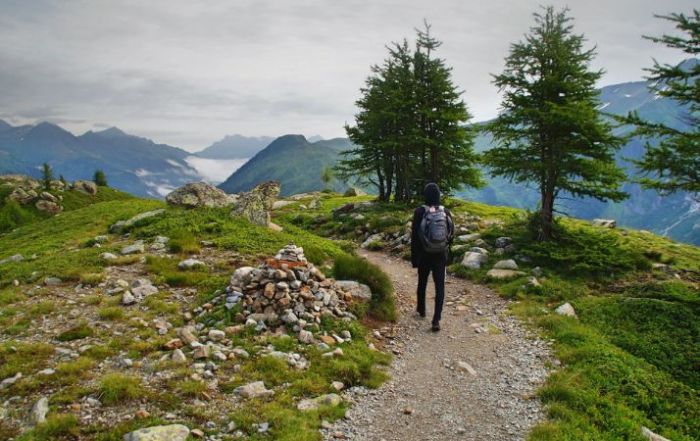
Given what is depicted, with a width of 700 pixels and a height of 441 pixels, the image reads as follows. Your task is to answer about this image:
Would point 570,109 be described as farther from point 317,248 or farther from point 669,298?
point 317,248

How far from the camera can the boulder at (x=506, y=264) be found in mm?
17453

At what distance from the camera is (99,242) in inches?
770

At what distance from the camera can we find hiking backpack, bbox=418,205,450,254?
1185 centimetres

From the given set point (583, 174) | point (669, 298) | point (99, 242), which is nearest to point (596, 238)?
point (583, 174)

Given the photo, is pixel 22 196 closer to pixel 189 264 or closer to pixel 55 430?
pixel 189 264

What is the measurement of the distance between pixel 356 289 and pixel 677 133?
11997mm

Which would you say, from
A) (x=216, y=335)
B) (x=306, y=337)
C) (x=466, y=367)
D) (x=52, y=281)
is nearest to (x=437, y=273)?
(x=466, y=367)

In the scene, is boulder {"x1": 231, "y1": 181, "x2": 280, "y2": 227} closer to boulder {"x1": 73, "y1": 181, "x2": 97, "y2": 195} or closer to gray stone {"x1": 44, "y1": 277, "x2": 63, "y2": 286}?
gray stone {"x1": 44, "y1": 277, "x2": 63, "y2": 286}

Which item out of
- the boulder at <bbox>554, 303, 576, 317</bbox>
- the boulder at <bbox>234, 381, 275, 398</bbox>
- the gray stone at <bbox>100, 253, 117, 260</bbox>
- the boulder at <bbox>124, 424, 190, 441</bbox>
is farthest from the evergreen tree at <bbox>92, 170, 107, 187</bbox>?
the boulder at <bbox>124, 424, 190, 441</bbox>

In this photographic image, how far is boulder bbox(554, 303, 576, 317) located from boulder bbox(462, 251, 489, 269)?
5.06m

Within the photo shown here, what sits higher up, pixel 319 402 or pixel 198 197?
pixel 198 197

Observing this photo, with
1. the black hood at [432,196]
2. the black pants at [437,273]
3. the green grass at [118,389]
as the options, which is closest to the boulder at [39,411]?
the green grass at [118,389]

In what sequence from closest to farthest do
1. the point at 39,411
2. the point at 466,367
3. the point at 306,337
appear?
the point at 39,411, the point at 466,367, the point at 306,337

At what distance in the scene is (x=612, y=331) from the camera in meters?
11.7
